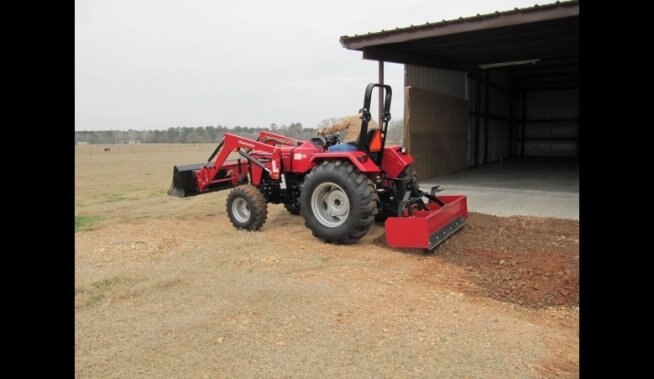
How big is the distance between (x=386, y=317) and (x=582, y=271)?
2399mm

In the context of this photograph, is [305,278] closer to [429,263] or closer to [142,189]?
[429,263]

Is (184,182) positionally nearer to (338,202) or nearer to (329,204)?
(329,204)

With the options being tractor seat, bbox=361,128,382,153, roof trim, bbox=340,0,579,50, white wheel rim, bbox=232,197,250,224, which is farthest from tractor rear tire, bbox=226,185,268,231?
roof trim, bbox=340,0,579,50

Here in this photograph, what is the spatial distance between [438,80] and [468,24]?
14.4ft

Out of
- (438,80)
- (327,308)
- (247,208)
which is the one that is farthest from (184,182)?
(438,80)

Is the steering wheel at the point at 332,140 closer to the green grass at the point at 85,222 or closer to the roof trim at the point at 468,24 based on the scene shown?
the roof trim at the point at 468,24

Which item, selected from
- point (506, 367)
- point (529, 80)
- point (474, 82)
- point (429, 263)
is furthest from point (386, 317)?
point (529, 80)

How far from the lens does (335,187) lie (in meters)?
6.48

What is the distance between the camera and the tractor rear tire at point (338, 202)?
604cm

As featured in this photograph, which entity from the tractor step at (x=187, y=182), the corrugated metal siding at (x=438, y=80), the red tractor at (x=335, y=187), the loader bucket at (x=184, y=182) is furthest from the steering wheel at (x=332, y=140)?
the corrugated metal siding at (x=438, y=80)

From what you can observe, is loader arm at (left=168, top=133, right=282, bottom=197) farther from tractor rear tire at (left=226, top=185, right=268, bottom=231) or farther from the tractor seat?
the tractor seat

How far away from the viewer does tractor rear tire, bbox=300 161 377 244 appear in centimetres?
604

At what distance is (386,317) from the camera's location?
3824 mm
